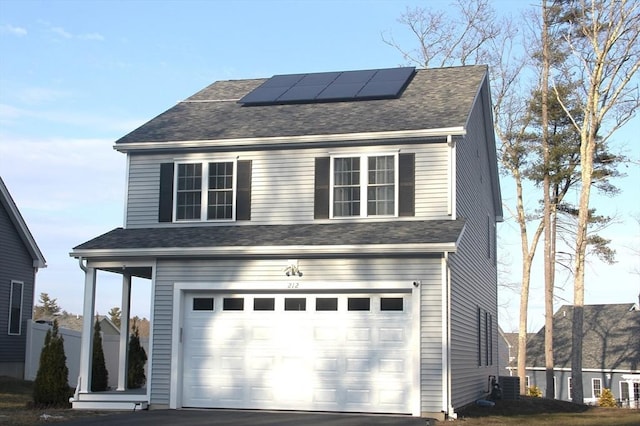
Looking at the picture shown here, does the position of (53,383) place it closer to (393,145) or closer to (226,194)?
(226,194)

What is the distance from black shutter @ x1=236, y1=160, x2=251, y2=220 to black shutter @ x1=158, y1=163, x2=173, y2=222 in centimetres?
159

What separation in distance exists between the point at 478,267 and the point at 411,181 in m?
5.05

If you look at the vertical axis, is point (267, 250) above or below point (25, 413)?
above

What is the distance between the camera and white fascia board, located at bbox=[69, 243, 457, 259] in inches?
626

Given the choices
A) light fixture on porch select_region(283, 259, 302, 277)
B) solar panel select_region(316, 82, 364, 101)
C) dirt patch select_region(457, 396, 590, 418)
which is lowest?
dirt patch select_region(457, 396, 590, 418)

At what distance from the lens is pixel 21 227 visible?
90.6 feet

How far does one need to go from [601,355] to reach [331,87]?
1211 inches

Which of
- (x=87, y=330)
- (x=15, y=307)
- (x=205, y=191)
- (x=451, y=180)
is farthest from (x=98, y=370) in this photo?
(x=451, y=180)

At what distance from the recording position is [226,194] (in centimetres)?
1892

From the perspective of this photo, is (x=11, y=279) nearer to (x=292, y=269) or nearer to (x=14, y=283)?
(x=14, y=283)

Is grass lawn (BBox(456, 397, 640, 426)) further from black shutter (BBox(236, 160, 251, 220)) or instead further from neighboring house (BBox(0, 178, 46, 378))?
neighboring house (BBox(0, 178, 46, 378))

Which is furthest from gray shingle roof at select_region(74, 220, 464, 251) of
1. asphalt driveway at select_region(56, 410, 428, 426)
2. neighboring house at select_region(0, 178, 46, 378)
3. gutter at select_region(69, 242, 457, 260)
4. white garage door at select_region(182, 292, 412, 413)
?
neighboring house at select_region(0, 178, 46, 378)

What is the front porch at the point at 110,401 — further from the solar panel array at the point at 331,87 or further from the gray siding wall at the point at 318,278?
the solar panel array at the point at 331,87

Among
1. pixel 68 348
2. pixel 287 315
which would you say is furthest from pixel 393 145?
pixel 68 348
